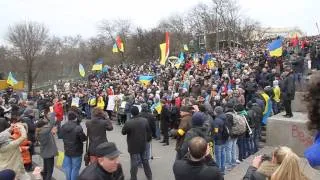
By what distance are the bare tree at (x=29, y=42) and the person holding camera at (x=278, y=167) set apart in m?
63.0

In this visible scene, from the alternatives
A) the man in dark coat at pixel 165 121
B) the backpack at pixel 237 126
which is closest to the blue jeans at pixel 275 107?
the man in dark coat at pixel 165 121

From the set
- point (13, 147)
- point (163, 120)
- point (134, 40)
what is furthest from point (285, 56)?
point (134, 40)

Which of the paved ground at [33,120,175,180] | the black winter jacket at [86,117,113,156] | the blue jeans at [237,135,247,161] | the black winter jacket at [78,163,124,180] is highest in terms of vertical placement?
the black winter jacket at [78,163,124,180]

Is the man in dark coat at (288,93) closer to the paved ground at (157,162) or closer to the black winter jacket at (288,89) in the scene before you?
the black winter jacket at (288,89)

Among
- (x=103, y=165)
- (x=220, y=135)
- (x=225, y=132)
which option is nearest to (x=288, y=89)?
(x=225, y=132)

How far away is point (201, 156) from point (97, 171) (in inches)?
52.0

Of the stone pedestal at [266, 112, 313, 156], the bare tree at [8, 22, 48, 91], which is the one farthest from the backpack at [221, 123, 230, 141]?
the bare tree at [8, 22, 48, 91]

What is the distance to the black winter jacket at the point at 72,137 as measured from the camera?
9.16 metres

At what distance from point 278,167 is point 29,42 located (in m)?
66.4

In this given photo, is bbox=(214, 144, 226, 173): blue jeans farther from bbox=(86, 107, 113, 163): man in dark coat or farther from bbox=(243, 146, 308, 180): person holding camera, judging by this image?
bbox=(243, 146, 308, 180): person holding camera

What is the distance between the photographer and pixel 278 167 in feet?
12.7

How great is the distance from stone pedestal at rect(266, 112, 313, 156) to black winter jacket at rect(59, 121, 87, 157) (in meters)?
6.41

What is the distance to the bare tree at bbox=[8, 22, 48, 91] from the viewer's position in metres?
65.4

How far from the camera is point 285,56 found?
27.2 metres
